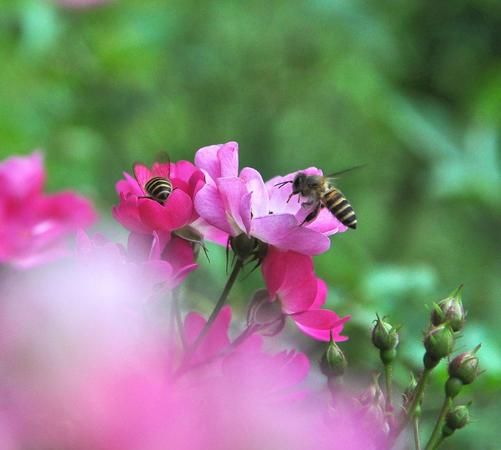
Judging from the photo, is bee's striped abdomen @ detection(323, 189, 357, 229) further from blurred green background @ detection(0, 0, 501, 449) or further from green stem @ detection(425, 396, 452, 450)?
blurred green background @ detection(0, 0, 501, 449)

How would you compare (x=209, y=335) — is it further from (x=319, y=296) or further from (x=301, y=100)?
(x=301, y=100)

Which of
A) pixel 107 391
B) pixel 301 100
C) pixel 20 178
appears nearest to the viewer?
pixel 107 391

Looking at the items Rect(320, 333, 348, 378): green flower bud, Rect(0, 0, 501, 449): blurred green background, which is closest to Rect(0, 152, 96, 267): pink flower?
Rect(320, 333, 348, 378): green flower bud

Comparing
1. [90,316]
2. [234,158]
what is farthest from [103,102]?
[90,316]

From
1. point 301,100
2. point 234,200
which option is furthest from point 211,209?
point 301,100

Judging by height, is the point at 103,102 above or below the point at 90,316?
below

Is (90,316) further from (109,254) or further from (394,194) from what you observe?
(394,194)

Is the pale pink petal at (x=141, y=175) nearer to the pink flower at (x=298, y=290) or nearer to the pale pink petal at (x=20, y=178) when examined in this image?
the pink flower at (x=298, y=290)
